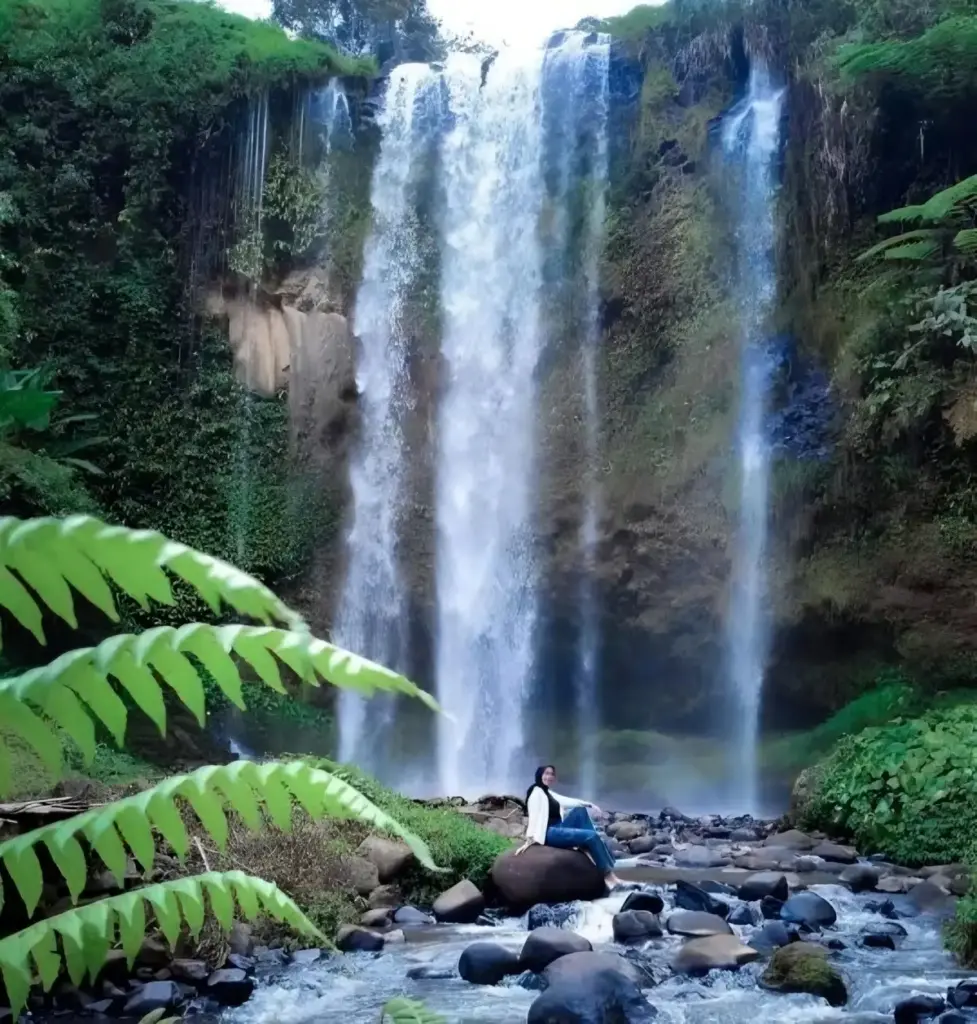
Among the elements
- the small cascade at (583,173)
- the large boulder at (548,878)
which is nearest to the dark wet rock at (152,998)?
the large boulder at (548,878)

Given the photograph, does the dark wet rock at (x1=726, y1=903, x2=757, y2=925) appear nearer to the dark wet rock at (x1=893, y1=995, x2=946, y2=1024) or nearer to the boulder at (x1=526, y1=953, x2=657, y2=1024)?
the dark wet rock at (x1=893, y1=995, x2=946, y2=1024)

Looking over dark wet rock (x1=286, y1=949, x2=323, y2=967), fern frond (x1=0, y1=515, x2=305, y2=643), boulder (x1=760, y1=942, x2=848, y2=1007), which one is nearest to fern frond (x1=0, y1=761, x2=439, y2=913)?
fern frond (x1=0, y1=515, x2=305, y2=643)

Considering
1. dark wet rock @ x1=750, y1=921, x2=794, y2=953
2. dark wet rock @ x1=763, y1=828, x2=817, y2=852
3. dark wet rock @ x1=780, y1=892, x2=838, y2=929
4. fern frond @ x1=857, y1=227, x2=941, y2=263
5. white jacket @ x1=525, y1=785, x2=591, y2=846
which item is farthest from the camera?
fern frond @ x1=857, y1=227, x2=941, y2=263

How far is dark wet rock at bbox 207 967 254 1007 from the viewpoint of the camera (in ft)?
19.6

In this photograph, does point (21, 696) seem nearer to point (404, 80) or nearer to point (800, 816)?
point (800, 816)

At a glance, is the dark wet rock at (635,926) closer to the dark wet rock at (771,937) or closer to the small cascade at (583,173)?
the dark wet rock at (771,937)

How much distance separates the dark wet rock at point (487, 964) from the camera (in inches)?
253

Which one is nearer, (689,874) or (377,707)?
(689,874)

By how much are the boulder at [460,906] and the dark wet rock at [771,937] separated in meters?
2.04

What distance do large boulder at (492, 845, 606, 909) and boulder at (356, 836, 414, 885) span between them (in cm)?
88

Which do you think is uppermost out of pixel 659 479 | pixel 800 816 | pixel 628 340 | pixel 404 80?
pixel 404 80

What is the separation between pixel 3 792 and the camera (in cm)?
106

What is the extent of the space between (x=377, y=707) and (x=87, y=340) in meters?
8.21

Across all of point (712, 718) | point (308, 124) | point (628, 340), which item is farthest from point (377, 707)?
point (308, 124)
